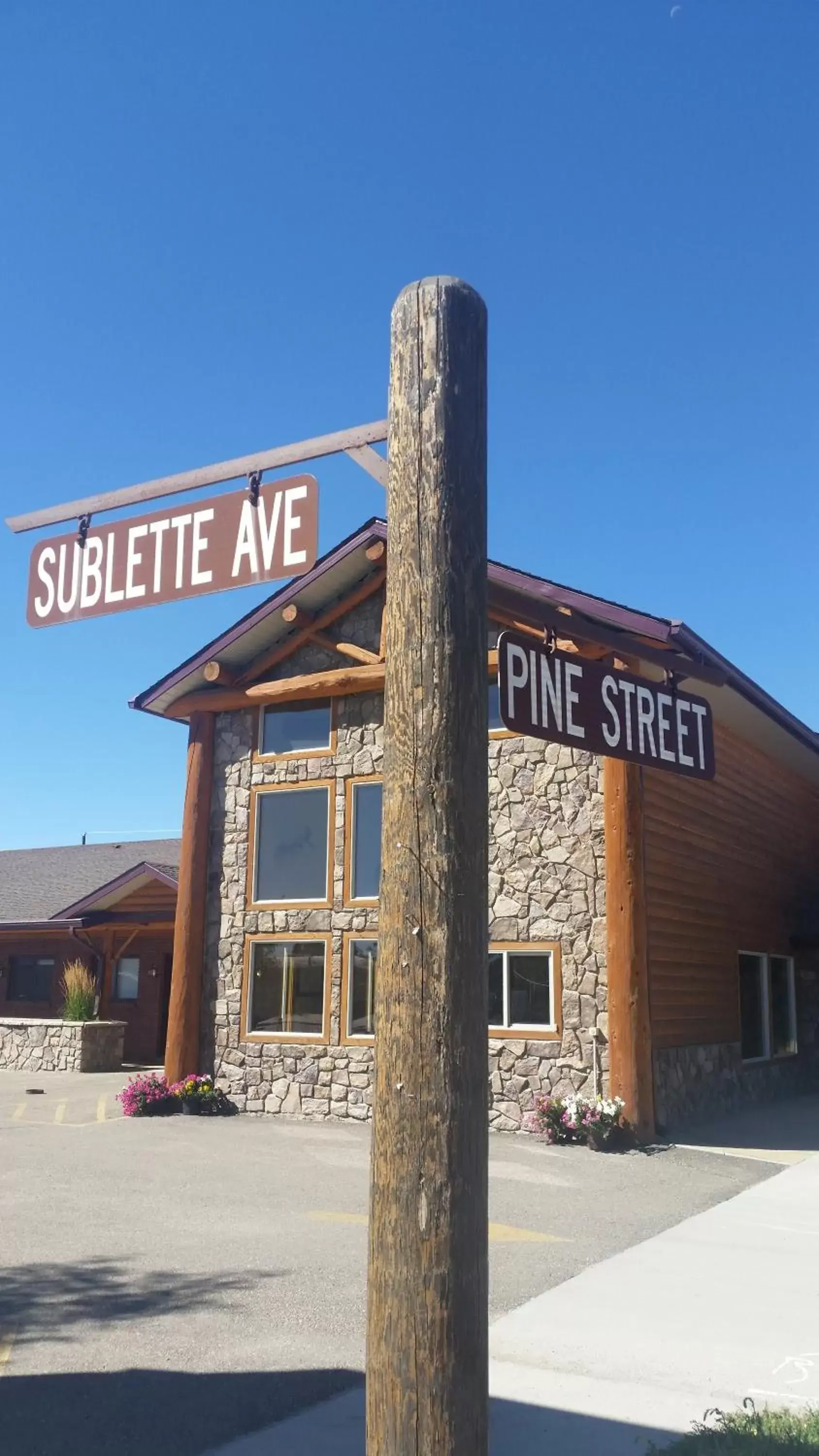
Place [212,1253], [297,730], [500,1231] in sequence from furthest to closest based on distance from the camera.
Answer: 1. [297,730]
2. [500,1231]
3. [212,1253]

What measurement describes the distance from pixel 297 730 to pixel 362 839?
206cm

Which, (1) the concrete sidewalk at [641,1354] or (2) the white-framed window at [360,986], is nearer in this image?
(1) the concrete sidewalk at [641,1354]

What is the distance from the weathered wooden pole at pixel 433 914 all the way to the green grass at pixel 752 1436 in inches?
68.2

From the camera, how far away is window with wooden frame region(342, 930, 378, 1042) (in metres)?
16.0

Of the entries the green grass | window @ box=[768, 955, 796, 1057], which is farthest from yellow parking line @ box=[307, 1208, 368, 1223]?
window @ box=[768, 955, 796, 1057]

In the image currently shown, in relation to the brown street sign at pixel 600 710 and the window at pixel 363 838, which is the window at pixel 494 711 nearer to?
the window at pixel 363 838

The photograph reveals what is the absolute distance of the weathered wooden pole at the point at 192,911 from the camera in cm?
1705

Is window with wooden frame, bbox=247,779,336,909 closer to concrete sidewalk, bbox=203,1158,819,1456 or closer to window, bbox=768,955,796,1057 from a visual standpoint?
window, bbox=768,955,796,1057

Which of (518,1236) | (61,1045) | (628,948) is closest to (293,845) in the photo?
(628,948)

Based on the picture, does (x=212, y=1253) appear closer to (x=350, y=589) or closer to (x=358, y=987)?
(x=358, y=987)

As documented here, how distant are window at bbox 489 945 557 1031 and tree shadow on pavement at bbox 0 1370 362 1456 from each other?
29.5ft

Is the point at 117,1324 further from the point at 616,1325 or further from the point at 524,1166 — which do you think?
the point at 524,1166

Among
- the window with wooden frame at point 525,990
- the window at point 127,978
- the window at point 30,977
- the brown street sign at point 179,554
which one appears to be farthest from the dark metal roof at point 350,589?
the window at point 30,977

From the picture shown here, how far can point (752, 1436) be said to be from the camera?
15.0 ft
